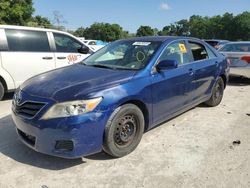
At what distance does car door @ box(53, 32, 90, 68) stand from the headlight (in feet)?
15.2

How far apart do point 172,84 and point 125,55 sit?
0.90 meters

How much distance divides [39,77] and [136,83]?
1.46 meters

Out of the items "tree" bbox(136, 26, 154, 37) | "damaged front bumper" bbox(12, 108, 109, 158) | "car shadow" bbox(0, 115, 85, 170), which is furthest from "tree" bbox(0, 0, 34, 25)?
"tree" bbox(136, 26, 154, 37)

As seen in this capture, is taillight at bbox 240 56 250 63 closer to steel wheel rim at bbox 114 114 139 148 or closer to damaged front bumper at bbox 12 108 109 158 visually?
steel wheel rim at bbox 114 114 139 148

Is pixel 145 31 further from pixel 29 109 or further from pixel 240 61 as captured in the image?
pixel 29 109

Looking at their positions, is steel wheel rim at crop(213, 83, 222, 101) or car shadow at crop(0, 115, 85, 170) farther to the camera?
steel wheel rim at crop(213, 83, 222, 101)

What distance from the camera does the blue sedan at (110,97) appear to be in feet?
12.2

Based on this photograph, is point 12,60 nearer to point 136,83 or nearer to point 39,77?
point 39,77

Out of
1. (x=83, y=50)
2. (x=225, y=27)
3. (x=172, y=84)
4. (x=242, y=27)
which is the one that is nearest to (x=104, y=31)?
(x=225, y=27)

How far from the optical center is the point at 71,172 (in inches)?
151

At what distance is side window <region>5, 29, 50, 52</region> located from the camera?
7318mm

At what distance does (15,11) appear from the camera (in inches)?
1364

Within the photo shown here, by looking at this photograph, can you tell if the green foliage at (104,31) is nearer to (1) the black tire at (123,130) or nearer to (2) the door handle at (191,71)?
(2) the door handle at (191,71)

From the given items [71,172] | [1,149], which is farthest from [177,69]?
[1,149]
